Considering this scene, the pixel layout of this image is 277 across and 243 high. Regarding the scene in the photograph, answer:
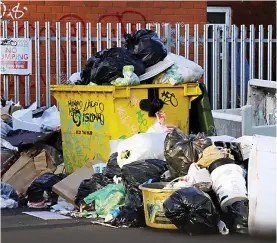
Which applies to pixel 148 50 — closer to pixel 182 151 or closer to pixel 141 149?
pixel 141 149

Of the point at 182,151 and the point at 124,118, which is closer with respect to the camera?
the point at 182,151

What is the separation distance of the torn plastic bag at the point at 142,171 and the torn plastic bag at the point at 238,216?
91 cm

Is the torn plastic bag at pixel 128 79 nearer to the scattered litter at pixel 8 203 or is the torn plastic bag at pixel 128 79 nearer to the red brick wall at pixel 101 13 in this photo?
the scattered litter at pixel 8 203

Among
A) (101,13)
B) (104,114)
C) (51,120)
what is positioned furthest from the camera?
(101,13)

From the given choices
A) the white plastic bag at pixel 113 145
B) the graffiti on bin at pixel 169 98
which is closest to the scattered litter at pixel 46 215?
the white plastic bag at pixel 113 145

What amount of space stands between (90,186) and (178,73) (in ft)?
5.94

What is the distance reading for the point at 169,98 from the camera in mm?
8172

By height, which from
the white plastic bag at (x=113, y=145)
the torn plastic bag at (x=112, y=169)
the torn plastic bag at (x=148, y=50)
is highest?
the torn plastic bag at (x=148, y=50)

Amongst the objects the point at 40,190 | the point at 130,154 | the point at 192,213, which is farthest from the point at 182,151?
the point at 40,190

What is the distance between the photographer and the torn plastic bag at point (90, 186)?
7031mm

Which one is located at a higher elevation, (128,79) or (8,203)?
(128,79)

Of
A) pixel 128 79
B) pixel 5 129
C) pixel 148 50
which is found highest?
pixel 148 50

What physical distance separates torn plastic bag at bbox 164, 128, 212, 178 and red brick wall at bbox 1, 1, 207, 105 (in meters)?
5.14

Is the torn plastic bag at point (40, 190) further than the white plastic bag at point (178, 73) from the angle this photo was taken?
No
